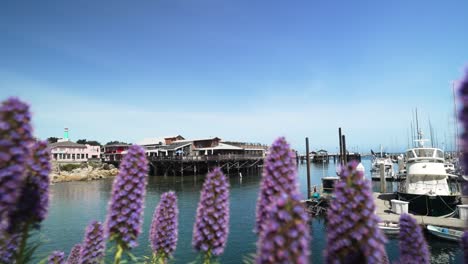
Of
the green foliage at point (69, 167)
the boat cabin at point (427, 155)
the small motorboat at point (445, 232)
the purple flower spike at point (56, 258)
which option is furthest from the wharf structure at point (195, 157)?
the purple flower spike at point (56, 258)

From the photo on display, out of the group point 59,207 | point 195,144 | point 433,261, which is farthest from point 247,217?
point 195,144

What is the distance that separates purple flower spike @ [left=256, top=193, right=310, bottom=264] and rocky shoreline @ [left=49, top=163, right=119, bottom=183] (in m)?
76.2

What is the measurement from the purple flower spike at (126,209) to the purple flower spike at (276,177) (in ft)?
5.42

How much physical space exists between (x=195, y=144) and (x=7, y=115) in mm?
82557

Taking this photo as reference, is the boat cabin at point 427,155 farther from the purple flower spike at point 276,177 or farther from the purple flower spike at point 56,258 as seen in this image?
the purple flower spike at point 56,258

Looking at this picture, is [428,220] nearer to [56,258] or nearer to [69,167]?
[56,258]

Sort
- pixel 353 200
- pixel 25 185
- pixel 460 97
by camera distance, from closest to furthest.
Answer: pixel 460 97
pixel 353 200
pixel 25 185

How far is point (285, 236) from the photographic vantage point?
90.1 inches

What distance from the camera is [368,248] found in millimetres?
2801

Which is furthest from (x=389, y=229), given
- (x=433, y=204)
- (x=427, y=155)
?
(x=427, y=155)

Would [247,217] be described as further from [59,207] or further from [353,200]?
[353,200]

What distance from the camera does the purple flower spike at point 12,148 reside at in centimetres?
294

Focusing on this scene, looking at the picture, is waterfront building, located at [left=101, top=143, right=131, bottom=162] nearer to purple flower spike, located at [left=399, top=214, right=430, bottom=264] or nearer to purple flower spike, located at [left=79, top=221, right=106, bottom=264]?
purple flower spike, located at [left=79, top=221, right=106, bottom=264]

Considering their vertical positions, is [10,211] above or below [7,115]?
below
